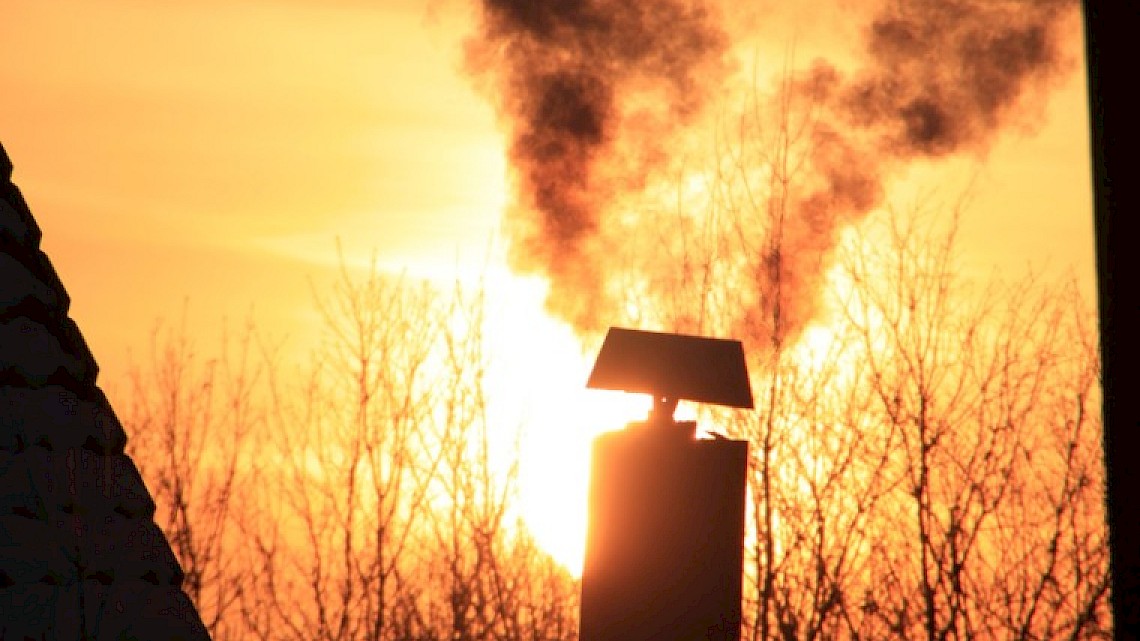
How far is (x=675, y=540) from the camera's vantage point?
3.40 m

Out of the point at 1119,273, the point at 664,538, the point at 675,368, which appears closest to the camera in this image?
the point at 1119,273

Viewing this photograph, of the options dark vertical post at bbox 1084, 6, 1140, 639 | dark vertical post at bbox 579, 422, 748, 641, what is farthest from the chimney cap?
dark vertical post at bbox 1084, 6, 1140, 639

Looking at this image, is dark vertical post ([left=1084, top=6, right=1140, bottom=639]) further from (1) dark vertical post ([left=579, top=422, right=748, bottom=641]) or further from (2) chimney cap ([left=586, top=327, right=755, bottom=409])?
(2) chimney cap ([left=586, top=327, right=755, bottom=409])

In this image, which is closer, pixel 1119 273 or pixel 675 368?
pixel 1119 273

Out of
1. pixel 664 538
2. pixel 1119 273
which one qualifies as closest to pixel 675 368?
pixel 664 538

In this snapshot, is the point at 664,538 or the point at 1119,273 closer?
the point at 1119,273

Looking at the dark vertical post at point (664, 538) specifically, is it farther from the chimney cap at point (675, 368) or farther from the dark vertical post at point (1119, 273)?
the dark vertical post at point (1119, 273)

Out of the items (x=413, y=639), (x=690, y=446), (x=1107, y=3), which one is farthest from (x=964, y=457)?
(x=1107, y=3)

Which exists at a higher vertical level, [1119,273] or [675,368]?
[675,368]

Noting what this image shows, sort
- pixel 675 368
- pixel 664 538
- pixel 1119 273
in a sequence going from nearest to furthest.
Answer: pixel 1119 273 → pixel 664 538 → pixel 675 368

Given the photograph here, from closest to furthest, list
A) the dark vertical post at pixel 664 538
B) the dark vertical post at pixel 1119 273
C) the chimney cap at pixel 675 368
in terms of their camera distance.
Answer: the dark vertical post at pixel 1119 273 < the dark vertical post at pixel 664 538 < the chimney cap at pixel 675 368

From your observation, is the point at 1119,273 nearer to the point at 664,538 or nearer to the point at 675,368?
Result: the point at 664,538

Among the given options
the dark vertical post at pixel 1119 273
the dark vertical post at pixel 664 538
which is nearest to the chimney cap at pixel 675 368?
the dark vertical post at pixel 664 538

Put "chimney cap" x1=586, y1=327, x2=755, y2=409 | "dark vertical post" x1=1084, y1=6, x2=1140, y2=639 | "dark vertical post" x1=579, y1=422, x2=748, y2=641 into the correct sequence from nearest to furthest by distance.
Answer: "dark vertical post" x1=1084, y1=6, x2=1140, y2=639 < "dark vertical post" x1=579, y1=422, x2=748, y2=641 < "chimney cap" x1=586, y1=327, x2=755, y2=409
